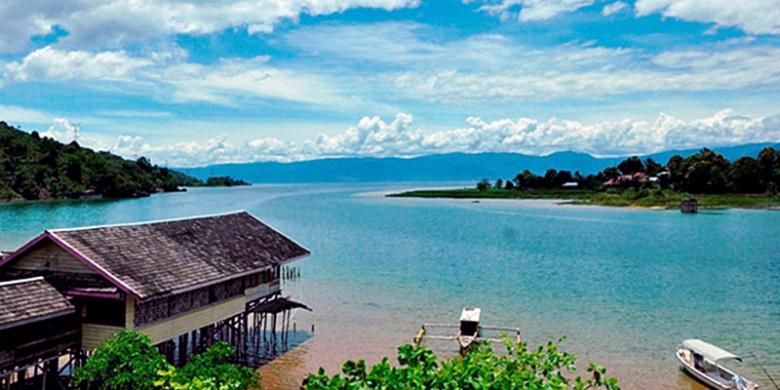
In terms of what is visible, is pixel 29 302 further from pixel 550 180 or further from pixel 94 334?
pixel 550 180

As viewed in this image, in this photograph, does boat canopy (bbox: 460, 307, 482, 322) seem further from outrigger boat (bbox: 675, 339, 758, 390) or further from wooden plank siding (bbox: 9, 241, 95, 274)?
wooden plank siding (bbox: 9, 241, 95, 274)

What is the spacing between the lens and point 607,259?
55.1 metres

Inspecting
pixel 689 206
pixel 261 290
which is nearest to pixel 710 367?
pixel 261 290

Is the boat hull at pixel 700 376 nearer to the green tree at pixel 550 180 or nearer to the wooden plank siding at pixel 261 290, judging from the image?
the wooden plank siding at pixel 261 290

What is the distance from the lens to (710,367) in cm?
2464

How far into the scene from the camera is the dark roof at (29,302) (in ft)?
52.3

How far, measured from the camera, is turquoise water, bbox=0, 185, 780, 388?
1142 inches

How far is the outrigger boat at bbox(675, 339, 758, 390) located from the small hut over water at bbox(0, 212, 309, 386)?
55.0ft

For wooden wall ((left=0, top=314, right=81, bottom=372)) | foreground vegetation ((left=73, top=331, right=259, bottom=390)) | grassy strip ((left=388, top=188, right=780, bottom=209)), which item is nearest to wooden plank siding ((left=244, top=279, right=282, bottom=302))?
wooden wall ((left=0, top=314, right=81, bottom=372))

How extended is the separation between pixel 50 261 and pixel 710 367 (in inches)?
927

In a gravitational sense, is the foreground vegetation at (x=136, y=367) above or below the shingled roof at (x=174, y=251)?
below

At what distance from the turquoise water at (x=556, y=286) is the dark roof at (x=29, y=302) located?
9.20m

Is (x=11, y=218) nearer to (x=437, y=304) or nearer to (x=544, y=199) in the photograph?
(x=437, y=304)

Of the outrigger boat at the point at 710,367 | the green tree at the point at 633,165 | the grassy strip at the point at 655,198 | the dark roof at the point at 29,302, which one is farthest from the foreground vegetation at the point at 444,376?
the green tree at the point at 633,165
